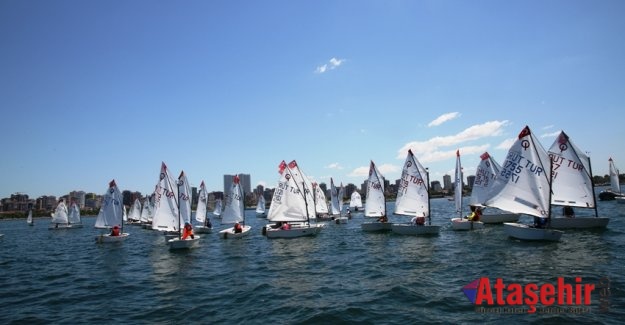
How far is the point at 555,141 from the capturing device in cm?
3725

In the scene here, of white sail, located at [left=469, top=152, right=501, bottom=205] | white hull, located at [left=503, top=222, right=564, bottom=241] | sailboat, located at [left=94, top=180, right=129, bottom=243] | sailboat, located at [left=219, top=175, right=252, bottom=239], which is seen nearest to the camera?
white hull, located at [left=503, top=222, right=564, bottom=241]

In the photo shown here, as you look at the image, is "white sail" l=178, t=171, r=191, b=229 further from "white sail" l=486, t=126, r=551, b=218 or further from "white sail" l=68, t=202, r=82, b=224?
"white sail" l=68, t=202, r=82, b=224

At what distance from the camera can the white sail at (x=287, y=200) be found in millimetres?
43438

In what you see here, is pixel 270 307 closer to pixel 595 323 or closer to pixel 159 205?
pixel 595 323

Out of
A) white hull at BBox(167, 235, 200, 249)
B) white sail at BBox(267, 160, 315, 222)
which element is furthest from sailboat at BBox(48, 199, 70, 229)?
white sail at BBox(267, 160, 315, 222)

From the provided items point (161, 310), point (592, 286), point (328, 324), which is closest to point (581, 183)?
point (592, 286)

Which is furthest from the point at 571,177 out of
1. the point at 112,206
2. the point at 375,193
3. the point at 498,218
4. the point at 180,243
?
the point at 112,206

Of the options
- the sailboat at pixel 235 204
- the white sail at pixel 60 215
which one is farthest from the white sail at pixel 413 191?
the white sail at pixel 60 215

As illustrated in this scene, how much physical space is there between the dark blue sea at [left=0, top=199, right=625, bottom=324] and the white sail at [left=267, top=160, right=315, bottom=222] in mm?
8954

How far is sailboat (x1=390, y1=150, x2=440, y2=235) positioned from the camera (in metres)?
39.6

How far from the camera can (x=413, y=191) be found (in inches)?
1602

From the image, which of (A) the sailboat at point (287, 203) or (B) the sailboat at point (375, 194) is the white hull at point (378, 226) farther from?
(A) the sailboat at point (287, 203)

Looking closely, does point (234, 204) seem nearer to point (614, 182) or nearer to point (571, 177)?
point (571, 177)

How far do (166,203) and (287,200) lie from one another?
535 inches
